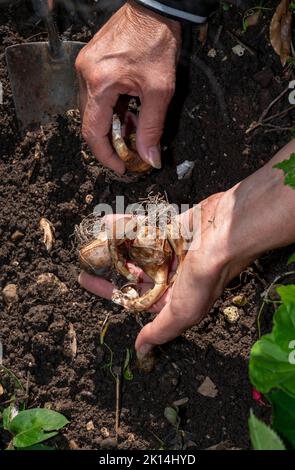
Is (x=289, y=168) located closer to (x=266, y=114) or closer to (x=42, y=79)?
(x=266, y=114)

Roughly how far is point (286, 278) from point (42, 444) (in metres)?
0.85

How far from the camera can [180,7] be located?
1781 mm

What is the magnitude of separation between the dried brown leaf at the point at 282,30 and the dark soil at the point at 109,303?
31mm

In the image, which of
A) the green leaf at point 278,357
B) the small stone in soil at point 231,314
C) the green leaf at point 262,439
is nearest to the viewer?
the green leaf at point 262,439

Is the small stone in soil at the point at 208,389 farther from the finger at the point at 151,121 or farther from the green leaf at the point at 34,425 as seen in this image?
the finger at the point at 151,121

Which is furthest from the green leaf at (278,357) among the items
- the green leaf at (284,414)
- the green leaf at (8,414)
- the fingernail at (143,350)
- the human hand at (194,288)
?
the green leaf at (8,414)

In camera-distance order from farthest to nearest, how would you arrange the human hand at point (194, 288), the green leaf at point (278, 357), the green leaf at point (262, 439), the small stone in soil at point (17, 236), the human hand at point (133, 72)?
the small stone in soil at point (17, 236) → the human hand at point (133, 72) → the human hand at point (194, 288) → the green leaf at point (278, 357) → the green leaf at point (262, 439)

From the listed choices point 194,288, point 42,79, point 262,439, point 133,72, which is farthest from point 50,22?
point 262,439

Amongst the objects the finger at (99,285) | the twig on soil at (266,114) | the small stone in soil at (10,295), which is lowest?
the small stone in soil at (10,295)

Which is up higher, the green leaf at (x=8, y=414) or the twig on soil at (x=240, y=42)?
the twig on soil at (x=240, y=42)

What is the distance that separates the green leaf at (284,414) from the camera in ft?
4.19

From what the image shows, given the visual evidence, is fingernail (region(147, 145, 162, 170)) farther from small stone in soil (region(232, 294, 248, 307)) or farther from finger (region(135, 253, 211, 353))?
small stone in soil (region(232, 294, 248, 307))
